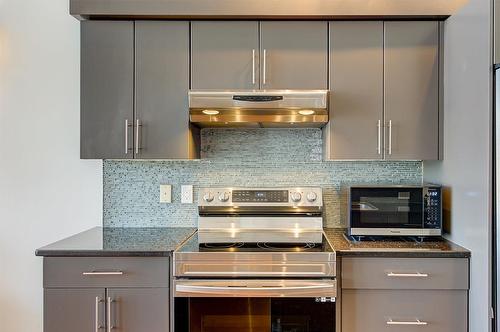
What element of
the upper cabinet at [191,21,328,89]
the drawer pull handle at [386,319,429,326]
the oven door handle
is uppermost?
the upper cabinet at [191,21,328,89]

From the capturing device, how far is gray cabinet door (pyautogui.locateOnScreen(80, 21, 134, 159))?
2.05m

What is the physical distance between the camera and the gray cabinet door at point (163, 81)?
2.05 m

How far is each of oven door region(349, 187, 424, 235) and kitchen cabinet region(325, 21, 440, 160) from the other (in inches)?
7.5

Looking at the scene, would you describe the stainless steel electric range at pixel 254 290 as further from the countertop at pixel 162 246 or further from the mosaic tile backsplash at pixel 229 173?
the mosaic tile backsplash at pixel 229 173

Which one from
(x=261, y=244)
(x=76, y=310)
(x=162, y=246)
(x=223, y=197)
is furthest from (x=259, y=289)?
(x=76, y=310)

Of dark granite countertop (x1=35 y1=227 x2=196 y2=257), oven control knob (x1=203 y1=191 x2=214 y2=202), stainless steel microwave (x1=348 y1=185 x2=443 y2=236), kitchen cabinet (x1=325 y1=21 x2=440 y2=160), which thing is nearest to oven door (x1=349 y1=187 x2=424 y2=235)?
stainless steel microwave (x1=348 y1=185 x2=443 y2=236)

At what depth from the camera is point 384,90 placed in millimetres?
2031

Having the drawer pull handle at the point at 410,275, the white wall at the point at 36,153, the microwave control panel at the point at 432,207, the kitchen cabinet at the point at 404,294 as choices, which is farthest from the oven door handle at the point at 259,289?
the white wall at the point at 36,153

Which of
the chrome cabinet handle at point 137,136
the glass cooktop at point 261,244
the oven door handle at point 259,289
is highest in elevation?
the chrome cabinet handle at point 137,136

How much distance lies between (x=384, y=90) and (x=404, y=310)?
111cm

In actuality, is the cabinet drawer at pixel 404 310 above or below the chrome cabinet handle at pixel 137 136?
below

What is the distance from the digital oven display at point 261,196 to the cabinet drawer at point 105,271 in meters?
0.59

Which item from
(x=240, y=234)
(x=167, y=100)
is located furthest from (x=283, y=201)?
(x=167, y=100)

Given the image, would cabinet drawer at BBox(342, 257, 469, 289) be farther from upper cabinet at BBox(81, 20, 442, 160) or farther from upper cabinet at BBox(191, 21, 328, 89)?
upper cabinet at BBox(191, 21, 328, 89)
